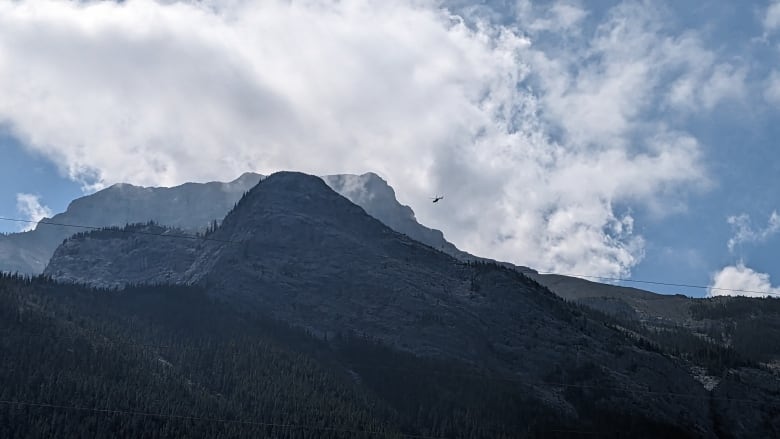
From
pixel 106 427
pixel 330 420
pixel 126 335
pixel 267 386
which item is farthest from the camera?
pixel 126 335

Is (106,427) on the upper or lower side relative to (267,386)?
lower

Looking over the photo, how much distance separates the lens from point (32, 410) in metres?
138

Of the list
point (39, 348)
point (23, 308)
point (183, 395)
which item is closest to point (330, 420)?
point (183, 395)

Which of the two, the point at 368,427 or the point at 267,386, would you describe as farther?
the point at 267,386

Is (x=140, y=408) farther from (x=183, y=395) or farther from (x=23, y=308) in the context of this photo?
(x=23, y=308)

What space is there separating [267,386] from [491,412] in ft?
200

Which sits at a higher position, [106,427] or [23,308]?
[23,308]

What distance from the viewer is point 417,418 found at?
184625mm

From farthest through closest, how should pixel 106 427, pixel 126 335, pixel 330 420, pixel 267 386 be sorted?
pixel 126 335
pixel 267 386
pixel 330 420
pixel 106 427

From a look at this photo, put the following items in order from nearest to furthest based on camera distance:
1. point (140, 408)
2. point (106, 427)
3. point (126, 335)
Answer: point (106, 427) → point (140, 408) → point (126, 335)

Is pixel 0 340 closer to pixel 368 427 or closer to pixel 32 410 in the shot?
pixel 32 410

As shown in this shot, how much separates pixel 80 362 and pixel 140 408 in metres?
25.7

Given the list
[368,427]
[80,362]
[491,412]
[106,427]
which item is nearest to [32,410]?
[106,427]

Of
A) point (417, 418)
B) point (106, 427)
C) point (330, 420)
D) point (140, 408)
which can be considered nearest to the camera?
point (106, 427)
